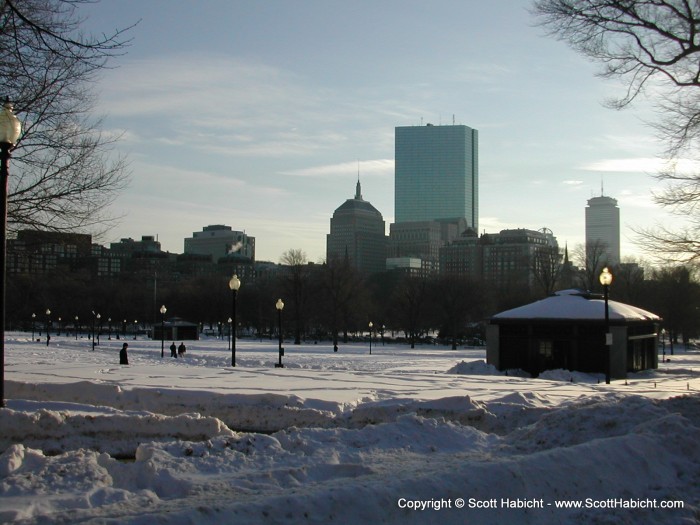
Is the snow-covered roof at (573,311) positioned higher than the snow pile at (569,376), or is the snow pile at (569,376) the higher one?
the snow-covered roof at (573,311)

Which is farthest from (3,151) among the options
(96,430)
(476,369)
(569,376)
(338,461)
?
(476,369)

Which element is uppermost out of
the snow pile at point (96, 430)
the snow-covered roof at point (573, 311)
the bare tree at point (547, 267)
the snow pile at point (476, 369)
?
the bare tree at point (547, 267)

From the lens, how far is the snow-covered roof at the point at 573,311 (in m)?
38.8

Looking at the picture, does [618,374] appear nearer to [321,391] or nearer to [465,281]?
[321,391]

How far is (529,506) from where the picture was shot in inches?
327

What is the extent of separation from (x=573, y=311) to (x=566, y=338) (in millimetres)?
1553

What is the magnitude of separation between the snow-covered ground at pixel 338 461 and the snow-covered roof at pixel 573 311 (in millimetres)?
23736

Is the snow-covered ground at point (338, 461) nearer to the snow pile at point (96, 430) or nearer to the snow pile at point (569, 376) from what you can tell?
the snow pile at point (96, 430)

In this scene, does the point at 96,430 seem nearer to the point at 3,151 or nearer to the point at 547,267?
the point at 3,151

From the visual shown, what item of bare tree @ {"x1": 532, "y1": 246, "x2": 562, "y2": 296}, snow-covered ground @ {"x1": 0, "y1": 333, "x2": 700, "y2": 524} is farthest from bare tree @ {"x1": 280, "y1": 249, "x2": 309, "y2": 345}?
snow-covered ground @ {"x1": 0, "y1": 333, "x2": 700, "y2": 524}

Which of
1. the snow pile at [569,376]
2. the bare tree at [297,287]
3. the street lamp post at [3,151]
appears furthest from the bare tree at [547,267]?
the street lamp post at [3,151]

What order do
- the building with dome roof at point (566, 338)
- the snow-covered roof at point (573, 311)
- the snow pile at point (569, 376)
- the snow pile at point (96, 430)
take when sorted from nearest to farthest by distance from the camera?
the snow pile at point (96, 430)
the snow pile at point (569, 376)
the building with dome roof at point (566, 338)
the snow-covered roof at point (573, 311)

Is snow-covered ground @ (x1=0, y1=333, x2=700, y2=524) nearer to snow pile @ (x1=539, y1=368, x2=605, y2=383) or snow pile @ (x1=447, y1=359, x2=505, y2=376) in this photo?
snow pile @ (x1=539, y1=368, x2=605, y2=383)

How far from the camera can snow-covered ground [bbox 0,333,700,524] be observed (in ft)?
25.4
